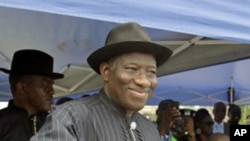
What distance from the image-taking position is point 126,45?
175cm

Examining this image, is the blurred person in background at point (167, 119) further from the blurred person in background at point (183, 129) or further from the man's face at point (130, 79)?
the man's face at point (130, 79)

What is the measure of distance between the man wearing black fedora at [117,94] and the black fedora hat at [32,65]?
103cm

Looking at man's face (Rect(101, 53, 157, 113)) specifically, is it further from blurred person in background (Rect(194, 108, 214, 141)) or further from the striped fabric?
blurred person in background (Rect(194, 108, 214, 141))

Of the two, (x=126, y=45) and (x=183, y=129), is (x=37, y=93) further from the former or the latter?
(x=183, y=129)

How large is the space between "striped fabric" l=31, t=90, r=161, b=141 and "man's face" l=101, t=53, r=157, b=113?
55 mm

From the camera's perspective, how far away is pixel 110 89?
69.6 inches

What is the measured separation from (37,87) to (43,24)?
1.04 metres

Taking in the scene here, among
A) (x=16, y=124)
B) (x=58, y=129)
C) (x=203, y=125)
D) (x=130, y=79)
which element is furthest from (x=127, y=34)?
(x=203, y=125)

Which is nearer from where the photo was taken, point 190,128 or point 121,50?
point 121,50

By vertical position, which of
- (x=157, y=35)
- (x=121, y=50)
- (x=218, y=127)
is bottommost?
(x=218, y=127)

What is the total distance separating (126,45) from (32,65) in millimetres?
1205

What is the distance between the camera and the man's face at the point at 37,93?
2.77 m

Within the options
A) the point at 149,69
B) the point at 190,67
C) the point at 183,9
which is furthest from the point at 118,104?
the point at 190,67

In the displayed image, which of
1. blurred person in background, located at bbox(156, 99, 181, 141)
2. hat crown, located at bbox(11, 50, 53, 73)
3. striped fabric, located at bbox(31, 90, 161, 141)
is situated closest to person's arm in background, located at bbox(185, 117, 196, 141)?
blurred person in background, located at bbox(156, 99, 181, 141)
